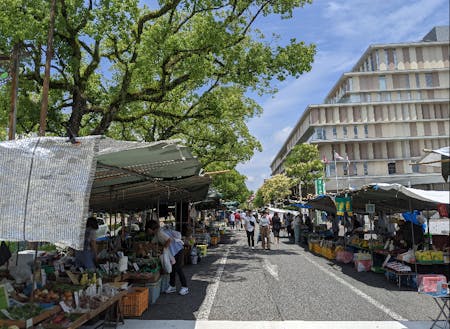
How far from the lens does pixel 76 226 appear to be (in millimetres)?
3631

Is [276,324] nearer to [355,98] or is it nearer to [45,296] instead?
[45,296]

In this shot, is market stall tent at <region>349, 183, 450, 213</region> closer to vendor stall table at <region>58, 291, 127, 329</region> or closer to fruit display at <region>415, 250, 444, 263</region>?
fruit display at <region>415, 250, 444, 263</region>

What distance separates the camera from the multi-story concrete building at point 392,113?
61156 millimetres

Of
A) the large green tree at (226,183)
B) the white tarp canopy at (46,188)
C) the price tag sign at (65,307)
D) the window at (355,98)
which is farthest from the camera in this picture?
the window at (355,98)

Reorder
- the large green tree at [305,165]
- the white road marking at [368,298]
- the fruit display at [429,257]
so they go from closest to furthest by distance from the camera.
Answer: the white road marking at [368,298] < the fruit display at [429,257] < the large green tree at [305,165]

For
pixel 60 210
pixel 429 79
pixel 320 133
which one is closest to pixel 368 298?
pixel 60 210

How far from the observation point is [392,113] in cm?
6184

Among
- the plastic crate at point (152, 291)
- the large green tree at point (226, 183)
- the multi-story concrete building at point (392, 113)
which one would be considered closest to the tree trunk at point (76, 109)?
the plastic crate at point (152, 291)

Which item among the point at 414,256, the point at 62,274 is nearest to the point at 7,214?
the point at 62,274

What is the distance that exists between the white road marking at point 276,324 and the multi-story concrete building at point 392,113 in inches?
2238

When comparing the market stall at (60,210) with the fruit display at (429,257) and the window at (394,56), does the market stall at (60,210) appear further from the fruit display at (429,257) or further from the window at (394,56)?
the window at (394,56)

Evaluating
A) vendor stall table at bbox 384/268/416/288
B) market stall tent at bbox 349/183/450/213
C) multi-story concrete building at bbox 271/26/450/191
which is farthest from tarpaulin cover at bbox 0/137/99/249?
multi-story concrete building at bbox 271/26/450/191

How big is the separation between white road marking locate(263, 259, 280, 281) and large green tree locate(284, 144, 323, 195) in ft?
124

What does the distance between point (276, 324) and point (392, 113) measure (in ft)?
208
